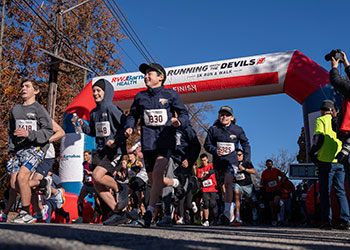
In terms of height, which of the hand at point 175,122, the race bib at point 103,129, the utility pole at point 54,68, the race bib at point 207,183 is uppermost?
the utility pole at point 54,68

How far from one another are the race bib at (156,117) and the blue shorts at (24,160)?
1.48m

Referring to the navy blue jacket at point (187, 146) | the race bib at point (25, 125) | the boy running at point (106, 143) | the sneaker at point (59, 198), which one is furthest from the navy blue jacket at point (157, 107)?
the sneaker at point (59, 198)

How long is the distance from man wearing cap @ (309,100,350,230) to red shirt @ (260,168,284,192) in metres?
6.17

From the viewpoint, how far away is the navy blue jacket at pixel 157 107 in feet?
14.8

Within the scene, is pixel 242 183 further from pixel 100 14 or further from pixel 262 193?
pixel 100 14

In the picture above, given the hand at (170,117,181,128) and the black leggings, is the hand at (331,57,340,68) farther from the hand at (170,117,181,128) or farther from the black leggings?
the black leggings

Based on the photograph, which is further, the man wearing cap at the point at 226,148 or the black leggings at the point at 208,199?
the black leggings at the point at 208,199

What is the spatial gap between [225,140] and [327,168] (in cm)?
201

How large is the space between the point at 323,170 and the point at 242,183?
3.16 m

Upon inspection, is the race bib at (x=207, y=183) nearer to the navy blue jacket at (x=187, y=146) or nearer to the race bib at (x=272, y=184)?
the navy blue jacket at (x=187, y=146)

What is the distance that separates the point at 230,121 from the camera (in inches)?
294

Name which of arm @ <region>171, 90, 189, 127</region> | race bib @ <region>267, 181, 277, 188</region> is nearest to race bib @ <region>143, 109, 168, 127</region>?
arm @ <region>171, 90, 189, 127</region>

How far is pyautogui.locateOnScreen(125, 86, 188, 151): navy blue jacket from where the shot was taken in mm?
4516

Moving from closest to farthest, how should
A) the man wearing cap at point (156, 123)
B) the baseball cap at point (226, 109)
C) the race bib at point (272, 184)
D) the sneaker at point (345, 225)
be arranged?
the man wearing cap at point (156, 123), the sneaker at point (345, 225), the baseball cap at point (226, 109), the race bib at point (272, 184)
